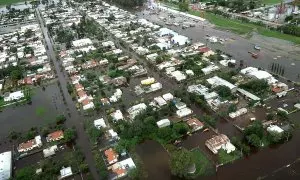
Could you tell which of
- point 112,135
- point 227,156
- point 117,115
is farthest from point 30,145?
point 227,156

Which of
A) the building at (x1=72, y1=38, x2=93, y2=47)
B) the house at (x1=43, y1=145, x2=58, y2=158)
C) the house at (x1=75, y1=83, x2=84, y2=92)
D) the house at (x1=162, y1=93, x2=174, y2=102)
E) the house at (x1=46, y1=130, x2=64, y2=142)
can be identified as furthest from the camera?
the building at (x1=72, y1=38, x2=93, y2=47)

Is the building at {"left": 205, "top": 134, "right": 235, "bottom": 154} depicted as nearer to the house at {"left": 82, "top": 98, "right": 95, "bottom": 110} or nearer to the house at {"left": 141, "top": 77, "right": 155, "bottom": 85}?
the house at {"left": 141, "top": 77, "right": 155, "bottom": 85}

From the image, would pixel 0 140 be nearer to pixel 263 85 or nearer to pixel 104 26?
pixel 263 85

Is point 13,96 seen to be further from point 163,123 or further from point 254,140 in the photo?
point 254,140

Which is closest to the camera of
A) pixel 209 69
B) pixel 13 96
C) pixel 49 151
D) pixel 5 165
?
pixel 5 165

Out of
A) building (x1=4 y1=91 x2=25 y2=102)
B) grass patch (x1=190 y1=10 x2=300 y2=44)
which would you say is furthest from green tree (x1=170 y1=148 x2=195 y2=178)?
grass patch (x1=190 y1=10 x2=300 y2=44)

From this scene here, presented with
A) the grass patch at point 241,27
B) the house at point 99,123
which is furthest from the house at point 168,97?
the grass patch at point 241,27

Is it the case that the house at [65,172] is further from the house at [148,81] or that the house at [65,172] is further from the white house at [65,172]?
the house at [148,81]
